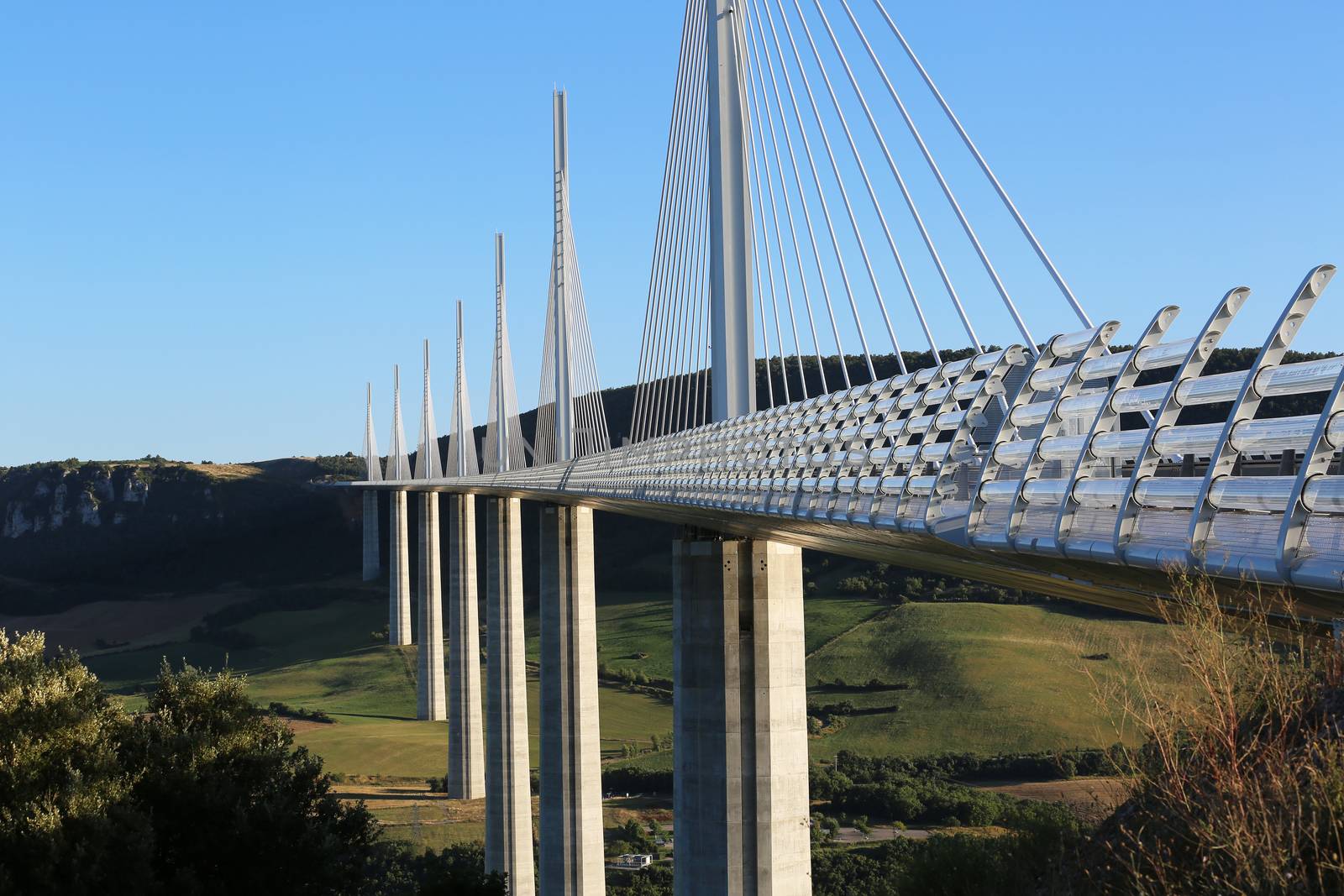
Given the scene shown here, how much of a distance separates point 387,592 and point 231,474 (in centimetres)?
2701

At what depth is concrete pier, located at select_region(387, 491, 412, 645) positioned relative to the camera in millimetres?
69938

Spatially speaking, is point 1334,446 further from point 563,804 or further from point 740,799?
point 563,804

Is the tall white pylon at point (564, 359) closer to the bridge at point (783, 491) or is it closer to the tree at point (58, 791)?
the bridge at point (783, 491)

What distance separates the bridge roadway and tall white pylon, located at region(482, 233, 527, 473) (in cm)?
3355

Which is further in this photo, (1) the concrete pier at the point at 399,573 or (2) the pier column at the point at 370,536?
(2) the pier column at the point at 370,536

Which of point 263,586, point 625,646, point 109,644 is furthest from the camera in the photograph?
point 263,586

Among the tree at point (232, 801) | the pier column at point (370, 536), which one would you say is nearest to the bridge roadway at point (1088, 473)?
the tree at point (232, 801)

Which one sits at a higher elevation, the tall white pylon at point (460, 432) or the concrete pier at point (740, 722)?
the tall white pylon at point (460, 432)

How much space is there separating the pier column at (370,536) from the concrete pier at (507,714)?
152ft

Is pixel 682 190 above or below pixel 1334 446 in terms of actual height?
above

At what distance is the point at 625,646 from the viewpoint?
6725 centimetres

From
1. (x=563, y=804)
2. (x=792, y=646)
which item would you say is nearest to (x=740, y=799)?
(x=792, y=646)

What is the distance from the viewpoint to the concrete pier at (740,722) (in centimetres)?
1930

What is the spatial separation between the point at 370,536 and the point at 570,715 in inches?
2484
